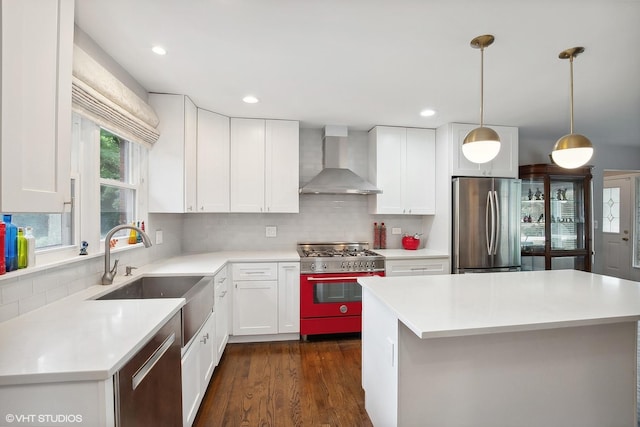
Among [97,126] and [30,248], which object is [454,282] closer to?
Answer: [30,248]

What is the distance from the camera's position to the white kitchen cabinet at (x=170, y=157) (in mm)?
2600

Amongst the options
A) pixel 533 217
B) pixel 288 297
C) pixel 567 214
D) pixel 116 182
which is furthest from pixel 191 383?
pixel 567 214

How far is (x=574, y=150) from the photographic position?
5.74 feet

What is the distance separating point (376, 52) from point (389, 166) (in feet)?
5.78

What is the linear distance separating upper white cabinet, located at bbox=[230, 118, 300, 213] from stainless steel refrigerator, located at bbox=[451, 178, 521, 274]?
1877mm

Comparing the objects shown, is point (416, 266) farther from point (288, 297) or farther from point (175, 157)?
point (175, 157)

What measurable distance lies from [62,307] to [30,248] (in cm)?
32

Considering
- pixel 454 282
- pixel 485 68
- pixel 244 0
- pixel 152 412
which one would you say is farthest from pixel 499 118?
pixel 152 412

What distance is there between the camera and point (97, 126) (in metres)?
1.93

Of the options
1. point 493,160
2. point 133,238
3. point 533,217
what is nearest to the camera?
point 133,238

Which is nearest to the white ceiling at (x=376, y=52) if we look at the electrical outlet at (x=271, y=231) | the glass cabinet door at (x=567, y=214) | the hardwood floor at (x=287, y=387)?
the glass cabinet door at (x=567, y=214)

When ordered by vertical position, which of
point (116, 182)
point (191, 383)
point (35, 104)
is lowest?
point (191, 383)

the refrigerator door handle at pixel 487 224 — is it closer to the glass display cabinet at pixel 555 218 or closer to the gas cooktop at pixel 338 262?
the glass display cabinet at pixel 555 218

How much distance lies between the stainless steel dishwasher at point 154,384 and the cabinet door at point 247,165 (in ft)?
6.14
